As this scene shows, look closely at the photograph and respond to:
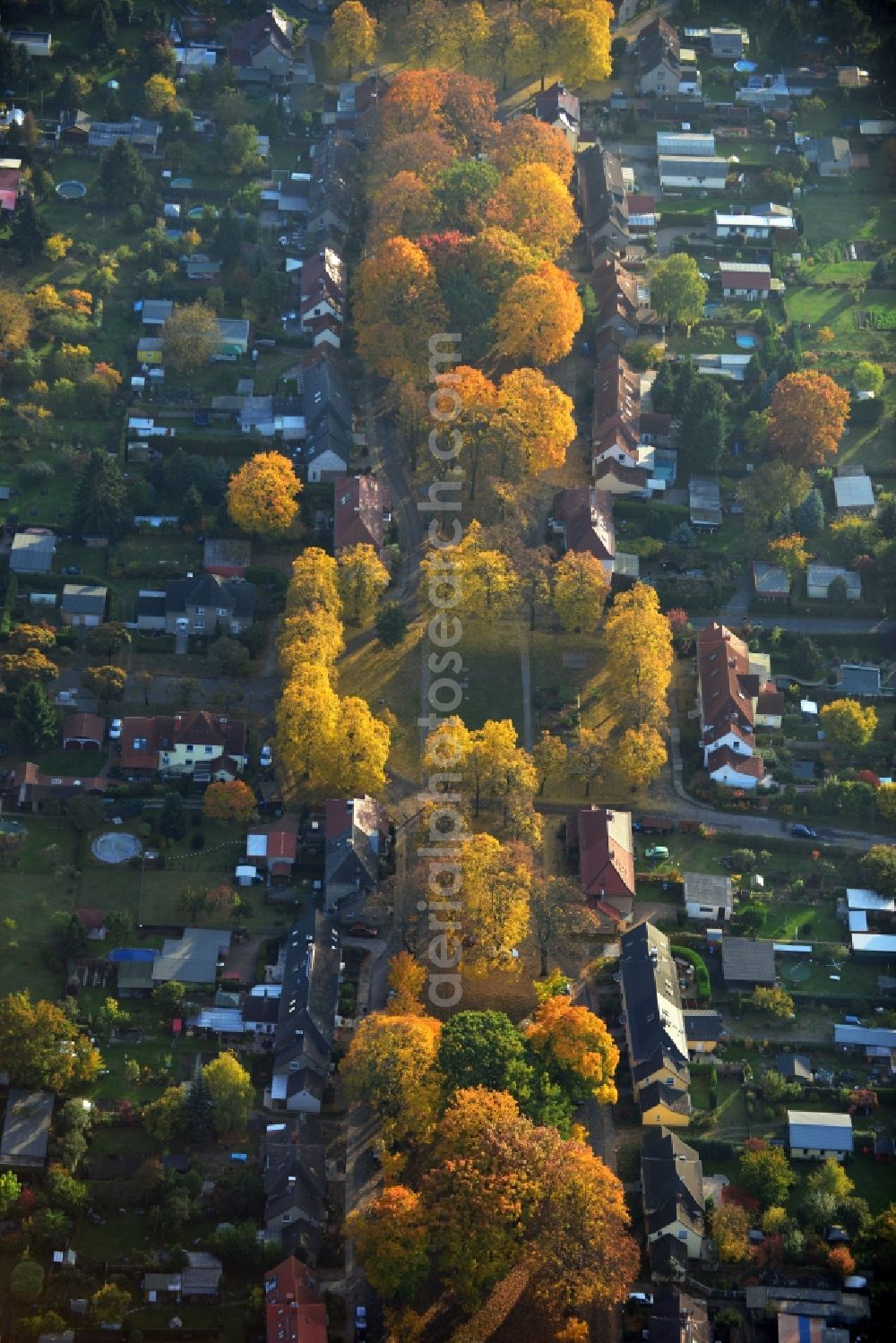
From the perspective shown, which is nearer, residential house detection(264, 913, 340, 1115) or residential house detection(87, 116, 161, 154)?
residential house detection(264, 913, 340, 1115)

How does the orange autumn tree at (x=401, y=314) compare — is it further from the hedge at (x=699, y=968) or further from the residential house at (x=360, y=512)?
the hedge at (x=699, y=968)

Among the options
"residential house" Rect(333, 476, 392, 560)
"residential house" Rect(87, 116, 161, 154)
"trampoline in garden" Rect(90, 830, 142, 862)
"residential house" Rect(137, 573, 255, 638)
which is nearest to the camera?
"trampoline in garden" Rect(90, 830, 142, 862)

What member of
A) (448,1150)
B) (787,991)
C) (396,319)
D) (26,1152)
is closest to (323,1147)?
(448,1150)

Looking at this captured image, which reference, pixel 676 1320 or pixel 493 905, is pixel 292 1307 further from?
pixel 493 905

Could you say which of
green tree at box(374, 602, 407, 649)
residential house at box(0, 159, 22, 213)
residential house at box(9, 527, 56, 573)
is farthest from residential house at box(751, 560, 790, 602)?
residential house at box(0, 159, 22, 213)

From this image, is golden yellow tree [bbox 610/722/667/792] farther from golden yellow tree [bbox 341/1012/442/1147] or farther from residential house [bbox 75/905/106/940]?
residential house [bbox 75/905/106/940]

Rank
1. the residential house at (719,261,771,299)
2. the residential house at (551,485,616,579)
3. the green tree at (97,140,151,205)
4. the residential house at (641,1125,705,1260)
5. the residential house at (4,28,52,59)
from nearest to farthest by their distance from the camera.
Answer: the residential house at (641,1125,705,1260)
the residential house at (551,485,616,579)
the residential house at (719,261,771,299)
the green tree at (97,140,151,205)
the residential house at (4,28,52,59)

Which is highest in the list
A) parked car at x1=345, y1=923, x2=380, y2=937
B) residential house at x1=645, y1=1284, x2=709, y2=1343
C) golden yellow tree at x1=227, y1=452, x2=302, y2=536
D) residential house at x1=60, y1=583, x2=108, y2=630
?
golden yellow tree at x1=227, y1=452, x2=302, y2=536

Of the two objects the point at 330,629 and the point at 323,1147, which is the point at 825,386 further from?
the point at 323,1147

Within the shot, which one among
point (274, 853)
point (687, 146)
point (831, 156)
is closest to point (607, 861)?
point (274, 853)
